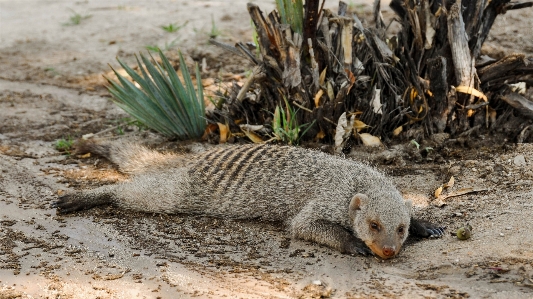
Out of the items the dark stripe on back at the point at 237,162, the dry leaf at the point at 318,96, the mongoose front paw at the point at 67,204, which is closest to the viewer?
the mongoose front paw at the point at 67,204

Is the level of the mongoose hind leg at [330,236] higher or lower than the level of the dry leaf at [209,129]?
higher

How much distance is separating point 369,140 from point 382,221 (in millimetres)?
1225

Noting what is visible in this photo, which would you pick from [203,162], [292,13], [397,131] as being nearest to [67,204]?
[203,162]

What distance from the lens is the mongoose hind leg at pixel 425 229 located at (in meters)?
3.02

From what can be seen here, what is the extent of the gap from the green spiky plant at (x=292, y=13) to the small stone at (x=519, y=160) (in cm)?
148

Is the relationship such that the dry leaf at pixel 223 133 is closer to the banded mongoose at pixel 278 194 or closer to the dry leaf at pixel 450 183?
the banded mongoose at pixel 278 194

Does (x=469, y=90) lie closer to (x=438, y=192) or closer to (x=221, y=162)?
(x=438, y=192)

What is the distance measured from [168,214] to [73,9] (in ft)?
14.3

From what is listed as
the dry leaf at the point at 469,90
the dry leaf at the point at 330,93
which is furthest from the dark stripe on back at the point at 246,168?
the dry leaf at the point at 469,90

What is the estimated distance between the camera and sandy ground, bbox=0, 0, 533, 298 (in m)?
2.47

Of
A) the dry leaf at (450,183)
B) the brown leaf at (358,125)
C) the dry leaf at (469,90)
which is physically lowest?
the dry leaf at (450,183)

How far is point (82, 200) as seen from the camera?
3439 mm

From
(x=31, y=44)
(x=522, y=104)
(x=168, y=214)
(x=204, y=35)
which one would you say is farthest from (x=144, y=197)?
(x=31, y=44)

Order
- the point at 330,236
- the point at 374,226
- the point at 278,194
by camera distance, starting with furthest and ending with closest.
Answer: the point at 278,194 → the point at 330,236 → the point at 374,226
